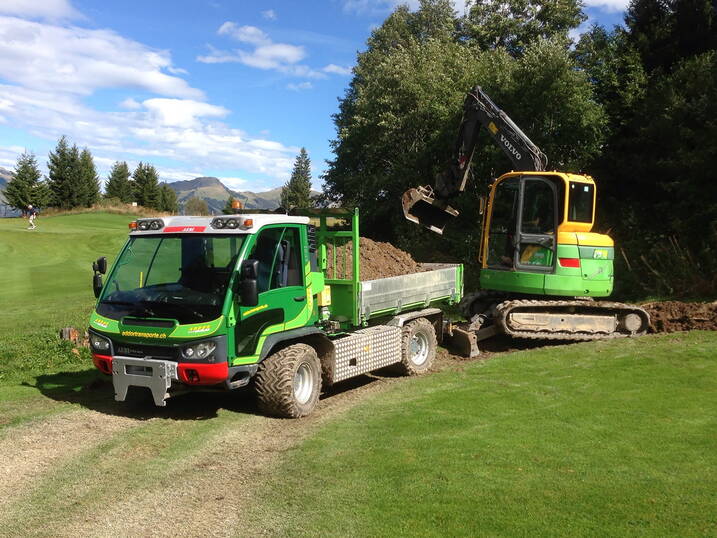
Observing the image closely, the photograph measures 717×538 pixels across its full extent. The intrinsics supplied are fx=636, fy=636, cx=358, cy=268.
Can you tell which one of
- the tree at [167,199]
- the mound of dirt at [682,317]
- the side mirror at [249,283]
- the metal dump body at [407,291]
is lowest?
the mound of dirt at [682,317]

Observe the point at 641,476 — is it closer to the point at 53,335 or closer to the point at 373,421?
the point at 373,421

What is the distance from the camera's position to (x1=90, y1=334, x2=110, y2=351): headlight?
25.2ft

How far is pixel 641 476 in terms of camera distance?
5.62 m

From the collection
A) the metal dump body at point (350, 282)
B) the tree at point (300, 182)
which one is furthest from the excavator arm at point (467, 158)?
the tree at point (300, 182)

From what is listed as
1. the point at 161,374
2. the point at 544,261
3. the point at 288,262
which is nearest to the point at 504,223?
the point at 544,261

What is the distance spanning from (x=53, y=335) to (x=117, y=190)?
243ft

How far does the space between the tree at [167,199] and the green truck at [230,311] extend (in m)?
78.5

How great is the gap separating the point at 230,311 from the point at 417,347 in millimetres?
4486

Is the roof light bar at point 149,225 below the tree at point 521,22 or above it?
below

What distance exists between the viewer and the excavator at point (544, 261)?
11.8 metres

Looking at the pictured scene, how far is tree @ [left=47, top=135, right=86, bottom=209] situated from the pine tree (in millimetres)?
321

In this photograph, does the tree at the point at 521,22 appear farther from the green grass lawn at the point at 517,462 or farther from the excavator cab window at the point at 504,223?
the green grass lawn at the point at 517,462

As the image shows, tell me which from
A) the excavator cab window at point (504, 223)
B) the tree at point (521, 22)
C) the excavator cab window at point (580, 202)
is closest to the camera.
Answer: the excavator cab window at point (580, 202)

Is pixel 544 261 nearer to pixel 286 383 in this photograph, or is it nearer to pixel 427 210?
pixel 427 210
